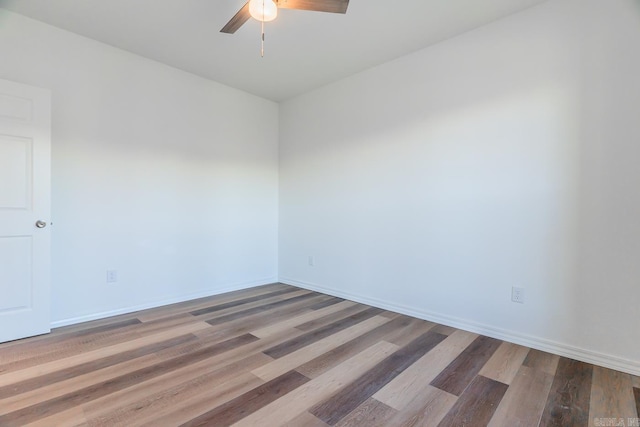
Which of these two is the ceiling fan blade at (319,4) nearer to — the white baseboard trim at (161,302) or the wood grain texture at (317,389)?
the wood grain texture at (317,389)

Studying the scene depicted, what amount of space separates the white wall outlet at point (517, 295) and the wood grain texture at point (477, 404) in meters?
0.81

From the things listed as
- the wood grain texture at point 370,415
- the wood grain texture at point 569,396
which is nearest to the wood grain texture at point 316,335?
the wood grain texture at point 370,415

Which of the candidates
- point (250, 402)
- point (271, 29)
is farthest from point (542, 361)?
point (271, 29)

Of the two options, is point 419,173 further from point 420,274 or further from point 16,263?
point 16,263

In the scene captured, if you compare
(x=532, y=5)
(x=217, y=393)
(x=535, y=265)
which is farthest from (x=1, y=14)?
(x=535, y=265)

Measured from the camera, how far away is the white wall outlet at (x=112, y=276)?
9.60ft

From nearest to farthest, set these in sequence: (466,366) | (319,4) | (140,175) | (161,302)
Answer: (319,4)
(466,366)
(140,175)
(161,302)

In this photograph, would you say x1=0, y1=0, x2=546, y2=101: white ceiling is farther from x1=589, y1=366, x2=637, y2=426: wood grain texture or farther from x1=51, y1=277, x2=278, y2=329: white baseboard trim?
x1=589, y1=366, x2=637, y2=426: wood grain texture

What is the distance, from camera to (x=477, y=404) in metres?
1.65

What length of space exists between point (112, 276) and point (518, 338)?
12.0 ft

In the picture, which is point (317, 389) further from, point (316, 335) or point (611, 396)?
point (611, 396)

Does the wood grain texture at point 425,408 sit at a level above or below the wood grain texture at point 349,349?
below

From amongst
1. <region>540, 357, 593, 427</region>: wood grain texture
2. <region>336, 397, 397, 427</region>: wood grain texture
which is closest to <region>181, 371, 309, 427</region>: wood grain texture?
<region>336, 397, 397, 427</region>: wood grain texture

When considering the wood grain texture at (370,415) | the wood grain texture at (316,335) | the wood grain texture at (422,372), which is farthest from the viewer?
the wood grain texture at (316,335)
